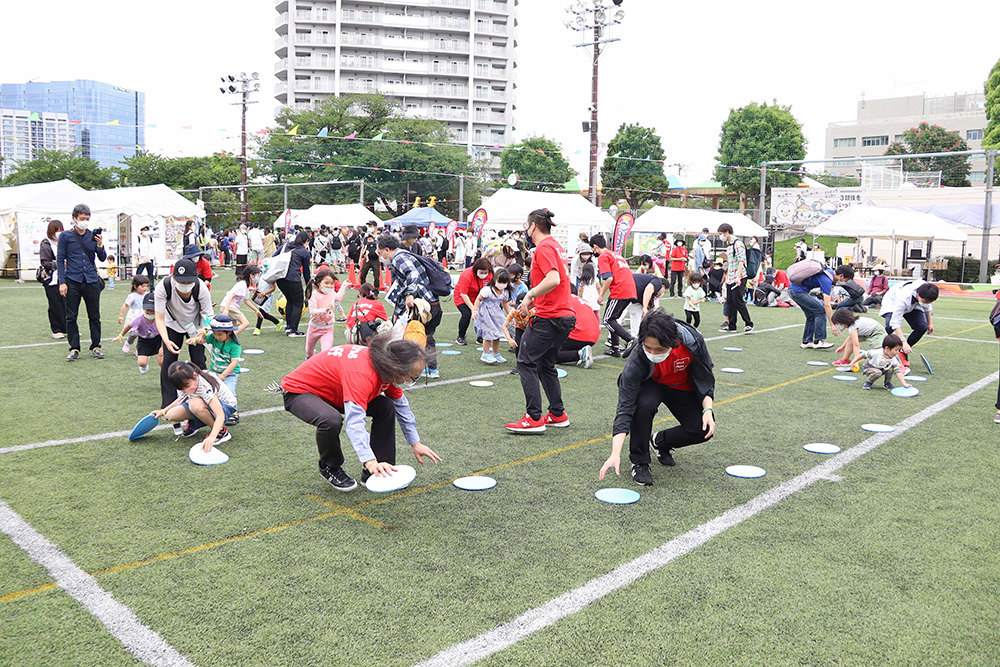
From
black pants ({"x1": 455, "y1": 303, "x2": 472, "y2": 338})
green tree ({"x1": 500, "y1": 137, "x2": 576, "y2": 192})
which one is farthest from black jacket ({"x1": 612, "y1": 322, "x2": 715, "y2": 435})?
green tree ({"x1": 500, "y1": 137, "x2": 576, "y2": 192})

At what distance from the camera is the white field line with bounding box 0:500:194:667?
2916mm

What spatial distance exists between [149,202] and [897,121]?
87.3 metres

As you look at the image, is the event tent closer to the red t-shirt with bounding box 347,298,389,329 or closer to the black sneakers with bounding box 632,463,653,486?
the red t-shirt with bounding box 347,298,389,329

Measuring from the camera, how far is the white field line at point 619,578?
2.98 meters

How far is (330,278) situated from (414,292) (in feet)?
4.83

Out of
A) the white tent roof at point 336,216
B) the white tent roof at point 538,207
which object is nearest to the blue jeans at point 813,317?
the white tent roof at point 538,207

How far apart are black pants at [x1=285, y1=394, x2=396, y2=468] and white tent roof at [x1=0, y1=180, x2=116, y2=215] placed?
21.2 m

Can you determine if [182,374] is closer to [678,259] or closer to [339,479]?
[339,479]

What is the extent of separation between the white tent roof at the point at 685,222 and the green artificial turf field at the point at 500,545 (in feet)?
61.0

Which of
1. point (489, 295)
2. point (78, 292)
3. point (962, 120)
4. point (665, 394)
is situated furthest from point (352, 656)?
point (962, 120)

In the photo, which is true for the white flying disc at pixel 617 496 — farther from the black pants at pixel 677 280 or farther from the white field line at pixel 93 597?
the black pants at pixel 677 280

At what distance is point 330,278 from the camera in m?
9.05

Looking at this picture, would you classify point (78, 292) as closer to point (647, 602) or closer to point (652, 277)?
point (652, 277)

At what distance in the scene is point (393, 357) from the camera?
4.07 m
